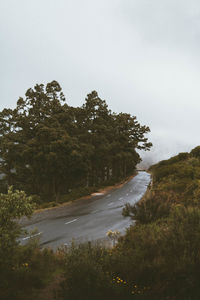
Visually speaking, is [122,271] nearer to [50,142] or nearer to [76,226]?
[76,226]

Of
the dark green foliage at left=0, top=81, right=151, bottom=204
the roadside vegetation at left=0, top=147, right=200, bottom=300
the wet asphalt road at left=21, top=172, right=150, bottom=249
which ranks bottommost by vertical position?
the wet asphalt road at left=21, top=172, right=150, bottom=249

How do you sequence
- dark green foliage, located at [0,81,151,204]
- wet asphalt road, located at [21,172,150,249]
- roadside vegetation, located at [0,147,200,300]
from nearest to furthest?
1. roadside vegetation, located at [0,147,200,300]
2. wet asphalt road, located at [21,172,150,249]
3. dark green foliage, located at [0,81,151,204]

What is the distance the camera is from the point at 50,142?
25.5 meters

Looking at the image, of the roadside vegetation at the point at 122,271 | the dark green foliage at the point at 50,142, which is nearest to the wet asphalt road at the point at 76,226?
the roadside vegetation at the point at 122,271

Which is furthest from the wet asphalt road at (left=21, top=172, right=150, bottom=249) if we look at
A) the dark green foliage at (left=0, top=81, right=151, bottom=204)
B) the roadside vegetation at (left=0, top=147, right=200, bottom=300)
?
the dark green foliage at (left=0, top=81, right=151, bottom=204)

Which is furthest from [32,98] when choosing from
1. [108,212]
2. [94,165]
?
[108,212]

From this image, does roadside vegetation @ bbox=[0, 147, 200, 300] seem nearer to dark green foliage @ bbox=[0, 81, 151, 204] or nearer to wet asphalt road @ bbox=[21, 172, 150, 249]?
wet asphalt road @ bbox=[21, 172, 150, 249]

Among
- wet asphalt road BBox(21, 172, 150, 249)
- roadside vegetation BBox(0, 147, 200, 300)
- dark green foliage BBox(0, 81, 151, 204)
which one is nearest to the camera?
roadside vegetation BBox(0, 147, 200, 300)

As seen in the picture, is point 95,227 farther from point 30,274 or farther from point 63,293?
point 63,293

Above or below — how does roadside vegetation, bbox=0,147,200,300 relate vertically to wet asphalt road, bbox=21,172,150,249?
above

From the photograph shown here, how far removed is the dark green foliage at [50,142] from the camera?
2591 centimetres

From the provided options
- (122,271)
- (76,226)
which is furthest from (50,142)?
(122,271)

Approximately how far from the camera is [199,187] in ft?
38.6

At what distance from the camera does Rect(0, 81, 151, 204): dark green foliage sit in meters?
25.9
